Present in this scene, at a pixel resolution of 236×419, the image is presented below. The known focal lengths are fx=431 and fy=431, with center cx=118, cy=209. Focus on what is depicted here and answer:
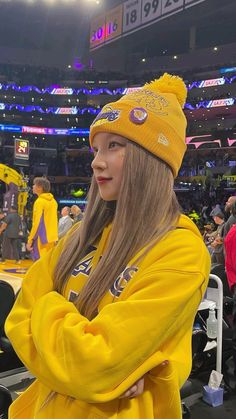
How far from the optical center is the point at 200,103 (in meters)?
29.4

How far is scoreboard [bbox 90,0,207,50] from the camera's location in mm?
16078

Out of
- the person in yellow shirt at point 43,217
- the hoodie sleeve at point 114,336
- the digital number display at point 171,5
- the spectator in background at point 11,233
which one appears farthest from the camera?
the digital number display at point 171,5

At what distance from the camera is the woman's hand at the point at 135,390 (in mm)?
916

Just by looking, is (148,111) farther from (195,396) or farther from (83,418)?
(195,396)

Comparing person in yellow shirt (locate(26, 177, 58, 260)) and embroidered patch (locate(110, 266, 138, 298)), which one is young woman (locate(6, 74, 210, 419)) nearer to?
embroidered patch (locate(110, 266, 138, 298))

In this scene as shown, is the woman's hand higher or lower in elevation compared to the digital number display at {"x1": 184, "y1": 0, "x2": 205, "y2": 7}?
lower

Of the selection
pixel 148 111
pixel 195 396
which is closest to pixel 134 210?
pixel 148 111

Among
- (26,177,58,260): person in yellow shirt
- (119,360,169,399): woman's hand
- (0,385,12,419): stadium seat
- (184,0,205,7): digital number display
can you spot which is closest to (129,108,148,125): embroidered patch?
(119,360,169,399): woman's hand

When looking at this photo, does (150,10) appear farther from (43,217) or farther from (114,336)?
(114,336)

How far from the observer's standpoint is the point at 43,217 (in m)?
6.94

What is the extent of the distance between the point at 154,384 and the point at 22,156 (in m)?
11.3

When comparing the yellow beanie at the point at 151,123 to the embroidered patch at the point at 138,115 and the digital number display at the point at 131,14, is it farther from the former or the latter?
the digital number display at the point at 131,14

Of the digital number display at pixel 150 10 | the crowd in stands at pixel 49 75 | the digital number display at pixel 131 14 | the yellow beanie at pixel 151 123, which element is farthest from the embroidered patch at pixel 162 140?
the crowd in stands at pixel 49 75

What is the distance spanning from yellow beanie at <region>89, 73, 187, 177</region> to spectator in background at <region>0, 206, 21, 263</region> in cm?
834
